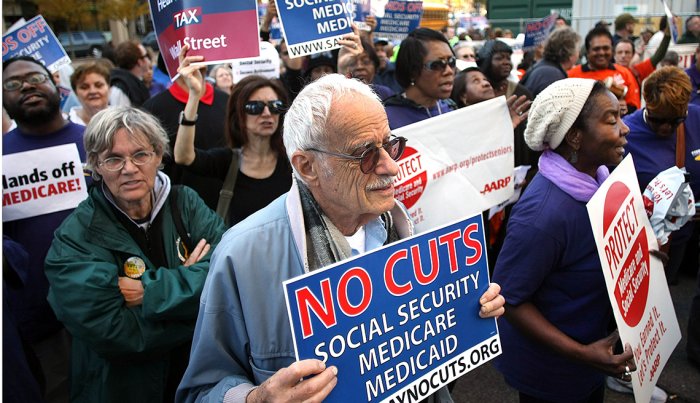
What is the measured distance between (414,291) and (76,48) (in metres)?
30.2

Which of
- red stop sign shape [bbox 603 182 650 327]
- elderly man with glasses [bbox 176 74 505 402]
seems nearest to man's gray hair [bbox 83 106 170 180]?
elderly man with glasses [bbox 176 74 505 402]

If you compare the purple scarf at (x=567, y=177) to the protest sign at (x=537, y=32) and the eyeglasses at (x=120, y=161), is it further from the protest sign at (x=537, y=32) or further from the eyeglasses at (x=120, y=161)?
the protest sign at (x=537, y=32)

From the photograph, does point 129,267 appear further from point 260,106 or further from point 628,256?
point 628,256

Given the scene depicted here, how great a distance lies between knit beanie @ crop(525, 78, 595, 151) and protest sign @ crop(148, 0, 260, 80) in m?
1.85

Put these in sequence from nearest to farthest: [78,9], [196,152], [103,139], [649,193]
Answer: [103,139], [649,193], [196,152], [78,9]

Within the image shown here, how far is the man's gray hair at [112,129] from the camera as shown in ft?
8.17

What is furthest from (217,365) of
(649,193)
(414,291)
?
(649,193)

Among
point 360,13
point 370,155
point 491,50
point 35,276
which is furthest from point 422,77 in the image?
point 360,13

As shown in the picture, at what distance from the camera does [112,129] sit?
2.49m

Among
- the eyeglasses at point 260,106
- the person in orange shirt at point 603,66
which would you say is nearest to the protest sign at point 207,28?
the eyeglasses at point 260,106

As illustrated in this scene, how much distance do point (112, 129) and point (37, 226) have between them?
39.5 inches

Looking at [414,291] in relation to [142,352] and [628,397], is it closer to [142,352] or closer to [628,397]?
[142,352]

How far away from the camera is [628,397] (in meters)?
3.69

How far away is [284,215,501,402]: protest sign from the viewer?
1345mm
